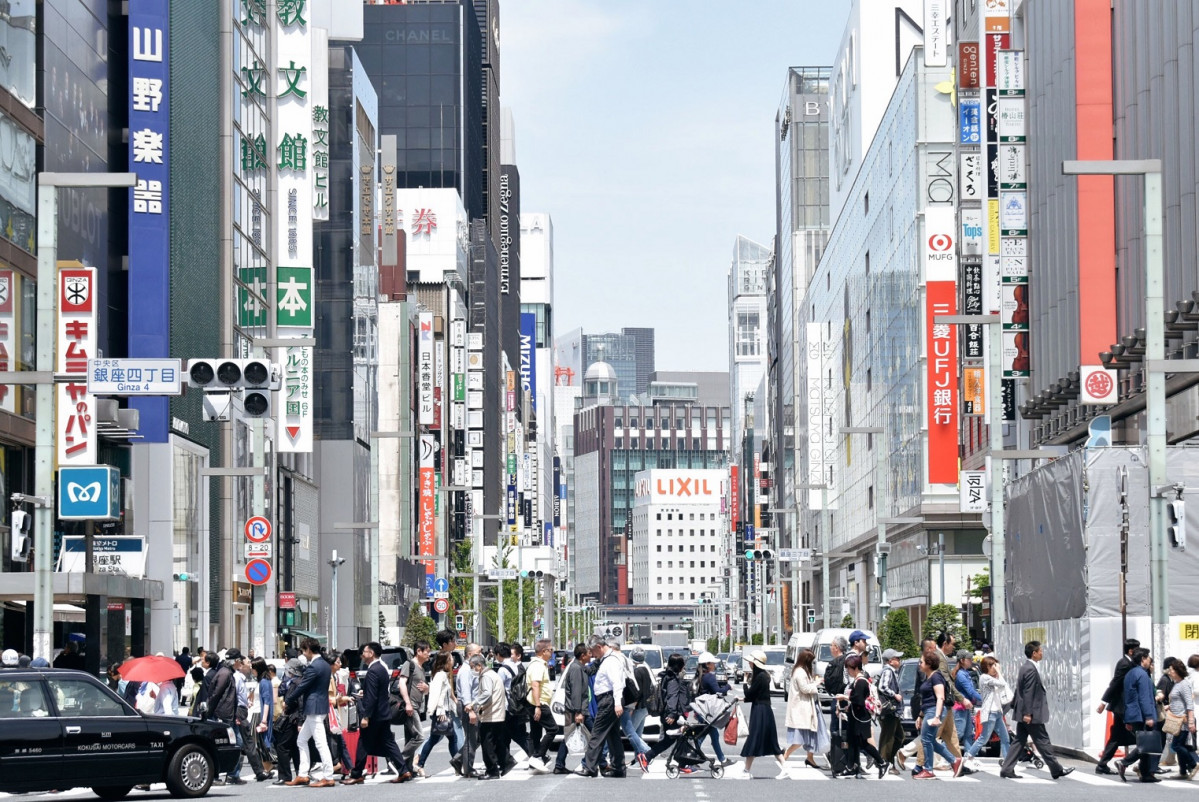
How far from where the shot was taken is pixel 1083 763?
28641 millimetres

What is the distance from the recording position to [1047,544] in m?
33.5

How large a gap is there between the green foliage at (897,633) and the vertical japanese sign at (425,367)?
38.4 m

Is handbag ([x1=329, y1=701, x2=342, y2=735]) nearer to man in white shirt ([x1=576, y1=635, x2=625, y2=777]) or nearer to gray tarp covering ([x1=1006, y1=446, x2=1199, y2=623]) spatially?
man in white shirt ([x1=576, y1=635, x2=625, y2=777])

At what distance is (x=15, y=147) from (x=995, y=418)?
2085 cm

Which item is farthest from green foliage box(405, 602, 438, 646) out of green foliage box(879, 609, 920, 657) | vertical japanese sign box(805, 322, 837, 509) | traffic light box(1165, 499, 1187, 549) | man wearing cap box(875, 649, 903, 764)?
man wearing cap box(875, 649, 903, 764)

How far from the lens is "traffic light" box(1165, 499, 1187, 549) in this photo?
90.0 ft

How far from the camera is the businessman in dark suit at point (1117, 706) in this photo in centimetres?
2436

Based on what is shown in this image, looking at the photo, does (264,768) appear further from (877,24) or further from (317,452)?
(877,24)

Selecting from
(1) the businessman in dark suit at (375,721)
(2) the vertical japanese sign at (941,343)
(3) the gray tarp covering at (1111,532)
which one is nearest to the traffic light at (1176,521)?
(3) the gray tarp covering at (1111,532)

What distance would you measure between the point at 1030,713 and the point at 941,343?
50027mm

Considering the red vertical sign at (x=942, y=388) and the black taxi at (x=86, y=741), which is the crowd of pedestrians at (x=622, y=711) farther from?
the red vertical sign at (x=942, y=388)

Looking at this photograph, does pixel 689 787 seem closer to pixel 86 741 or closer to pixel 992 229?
pixel 86 741

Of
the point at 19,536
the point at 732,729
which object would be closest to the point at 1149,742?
the point at 732,729

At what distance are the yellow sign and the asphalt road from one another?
127ft
